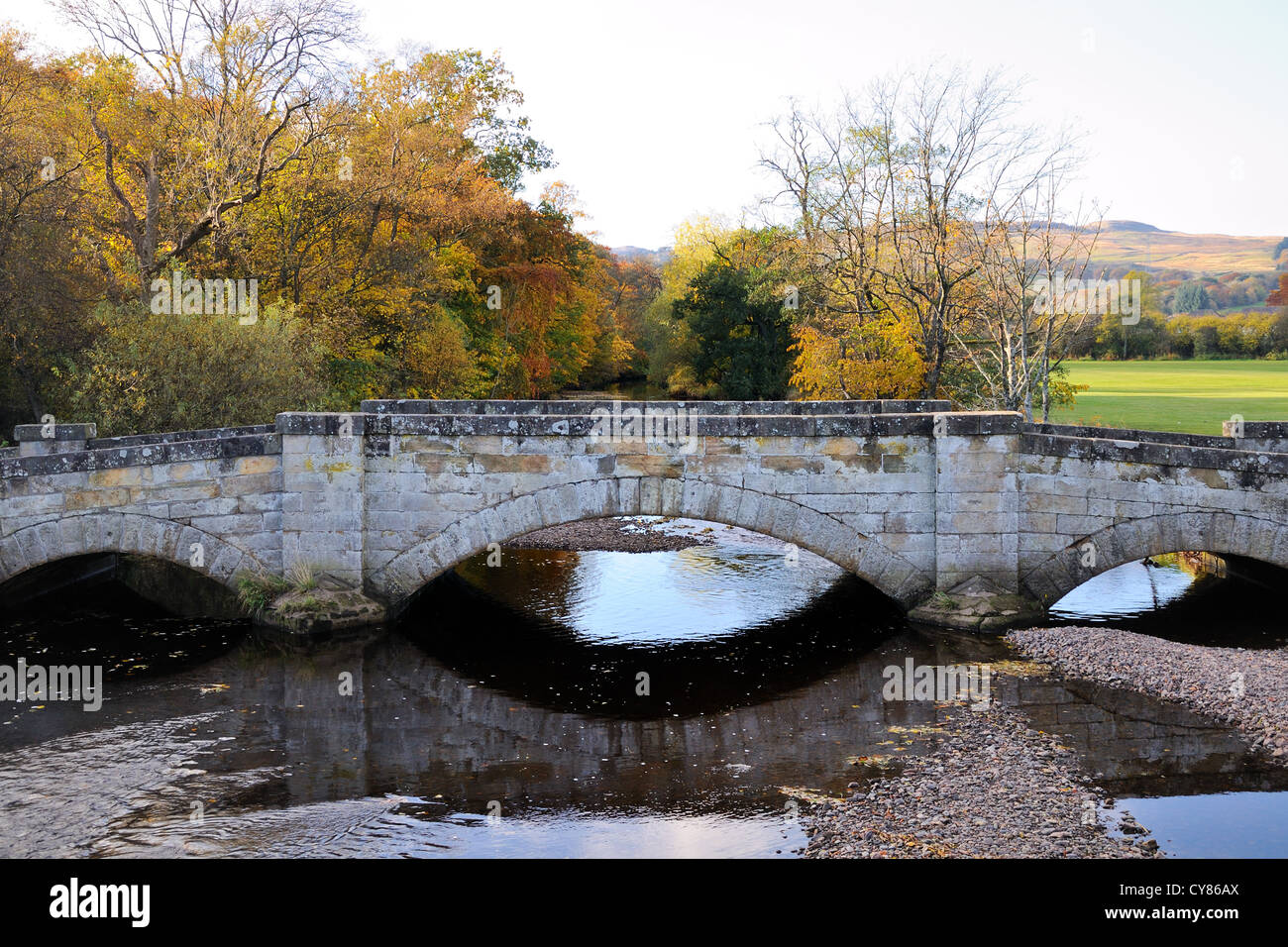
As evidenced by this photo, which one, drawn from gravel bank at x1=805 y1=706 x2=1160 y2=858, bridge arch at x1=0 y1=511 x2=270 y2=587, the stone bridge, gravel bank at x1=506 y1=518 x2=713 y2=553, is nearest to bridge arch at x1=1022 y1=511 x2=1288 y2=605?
the stone bridge

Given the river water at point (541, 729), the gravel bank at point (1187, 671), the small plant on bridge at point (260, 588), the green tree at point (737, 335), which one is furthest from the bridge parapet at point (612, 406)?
the green tree at point (737, 335)

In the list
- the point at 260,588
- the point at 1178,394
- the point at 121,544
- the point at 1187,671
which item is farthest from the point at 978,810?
the point at 1178,394

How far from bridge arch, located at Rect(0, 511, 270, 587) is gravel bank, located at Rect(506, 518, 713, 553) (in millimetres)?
7403

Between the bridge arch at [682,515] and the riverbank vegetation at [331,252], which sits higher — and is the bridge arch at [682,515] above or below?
below

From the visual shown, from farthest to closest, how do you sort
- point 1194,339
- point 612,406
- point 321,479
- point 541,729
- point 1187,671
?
point 1194,339 → point 612,406 → point 321,479 → point 1187,671 → point 541,729

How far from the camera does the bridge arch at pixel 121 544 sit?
12.5 metres

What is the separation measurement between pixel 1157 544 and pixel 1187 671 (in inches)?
80.7

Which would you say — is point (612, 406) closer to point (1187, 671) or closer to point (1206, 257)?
point (1187, 671)

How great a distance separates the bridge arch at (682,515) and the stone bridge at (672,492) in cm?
3

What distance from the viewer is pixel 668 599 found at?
16062mm

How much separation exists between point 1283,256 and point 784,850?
561 feet

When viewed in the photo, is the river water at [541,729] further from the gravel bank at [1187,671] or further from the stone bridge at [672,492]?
the stone bridge at [672,492]

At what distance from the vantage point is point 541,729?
10.5 meters
